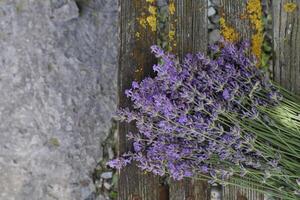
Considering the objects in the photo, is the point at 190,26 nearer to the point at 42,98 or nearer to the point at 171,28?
the point at 171,28

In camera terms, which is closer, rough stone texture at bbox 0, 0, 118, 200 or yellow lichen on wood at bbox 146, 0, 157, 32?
yellow lichen on wood at bbox 146, 0, 157, 32

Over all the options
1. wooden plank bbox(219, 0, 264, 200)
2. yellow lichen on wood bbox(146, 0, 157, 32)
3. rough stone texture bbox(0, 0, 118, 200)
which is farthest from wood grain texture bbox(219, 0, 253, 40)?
rough stone texture bbox(0, 0, 118, 200)

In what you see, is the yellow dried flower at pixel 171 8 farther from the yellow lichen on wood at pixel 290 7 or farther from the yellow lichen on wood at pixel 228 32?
the yellow lichen on wood at pixel 290 7

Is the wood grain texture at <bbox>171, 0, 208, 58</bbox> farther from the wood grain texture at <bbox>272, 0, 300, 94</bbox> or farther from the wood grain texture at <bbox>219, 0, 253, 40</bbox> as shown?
the wood grain texture at <bbox>272, 0, 300, 94</bbox>

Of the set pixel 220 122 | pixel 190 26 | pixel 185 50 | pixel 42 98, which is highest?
pixel 190 26

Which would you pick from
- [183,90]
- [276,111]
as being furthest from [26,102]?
[276,111]

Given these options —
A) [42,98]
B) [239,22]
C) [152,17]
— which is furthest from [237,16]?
[42,98]

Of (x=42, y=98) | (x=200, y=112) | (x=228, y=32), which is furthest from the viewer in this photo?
(x=42, y=98)
